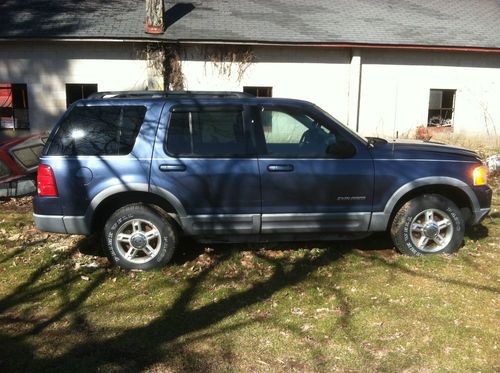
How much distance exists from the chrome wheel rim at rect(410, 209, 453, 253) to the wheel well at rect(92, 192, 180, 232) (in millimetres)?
2523

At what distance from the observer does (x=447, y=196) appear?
575 centimetres

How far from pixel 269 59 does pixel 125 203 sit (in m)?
10.1

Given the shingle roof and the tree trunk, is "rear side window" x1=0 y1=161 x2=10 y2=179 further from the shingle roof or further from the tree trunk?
the tree trunk

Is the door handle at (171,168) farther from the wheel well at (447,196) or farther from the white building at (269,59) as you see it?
the white building at (269,59)

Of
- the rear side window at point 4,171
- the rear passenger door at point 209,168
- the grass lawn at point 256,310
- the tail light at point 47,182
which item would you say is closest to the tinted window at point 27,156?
the rear side window at point 4,171

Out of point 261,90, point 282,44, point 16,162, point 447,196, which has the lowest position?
point 16,162

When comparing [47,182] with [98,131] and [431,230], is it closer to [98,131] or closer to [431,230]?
[98,131]

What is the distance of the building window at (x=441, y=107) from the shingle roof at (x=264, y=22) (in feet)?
5.15

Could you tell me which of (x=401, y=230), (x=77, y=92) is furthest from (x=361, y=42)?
(x=401, y=230)

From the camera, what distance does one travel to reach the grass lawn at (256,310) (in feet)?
11.8

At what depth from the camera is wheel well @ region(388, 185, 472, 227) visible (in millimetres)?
5539

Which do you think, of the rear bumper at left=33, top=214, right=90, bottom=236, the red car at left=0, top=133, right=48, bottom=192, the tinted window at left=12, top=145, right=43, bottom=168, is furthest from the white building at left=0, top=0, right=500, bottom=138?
the rear bumper at left=33, top=214, right=90, bottom=236

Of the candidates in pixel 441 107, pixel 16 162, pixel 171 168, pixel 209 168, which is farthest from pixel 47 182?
pixel 441 107

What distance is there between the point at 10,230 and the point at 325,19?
38.7 ft
